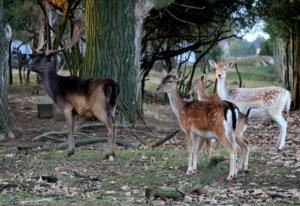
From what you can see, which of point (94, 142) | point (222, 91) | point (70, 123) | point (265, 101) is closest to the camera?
point (70, 123)

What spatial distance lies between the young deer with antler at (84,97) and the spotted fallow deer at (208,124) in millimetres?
1162

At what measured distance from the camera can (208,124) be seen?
9.12 m

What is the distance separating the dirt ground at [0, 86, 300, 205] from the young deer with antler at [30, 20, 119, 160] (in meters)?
0.51

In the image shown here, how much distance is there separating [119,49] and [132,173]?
5.01m

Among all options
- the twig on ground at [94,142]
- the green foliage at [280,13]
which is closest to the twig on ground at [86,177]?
the twig on ground at [94,142]

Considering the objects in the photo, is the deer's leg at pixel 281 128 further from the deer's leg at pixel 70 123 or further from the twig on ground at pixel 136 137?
the deer's leg at pixel 70 123

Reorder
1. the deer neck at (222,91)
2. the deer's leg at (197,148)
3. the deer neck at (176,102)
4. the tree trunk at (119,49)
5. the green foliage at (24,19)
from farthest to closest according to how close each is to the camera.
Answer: the green foliage at (24,19), the tree trunk at (119,49), the deer neck at (222,91), the deer neck at (176,102), the deer's leg at (197,148)

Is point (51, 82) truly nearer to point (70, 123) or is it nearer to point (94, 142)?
point (70, 123)

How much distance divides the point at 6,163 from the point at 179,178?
9.36ft

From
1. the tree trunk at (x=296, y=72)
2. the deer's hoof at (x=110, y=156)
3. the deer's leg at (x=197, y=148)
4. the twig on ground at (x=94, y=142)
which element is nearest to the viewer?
the deer's leg at (x=197, y=148)

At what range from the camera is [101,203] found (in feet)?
23.7

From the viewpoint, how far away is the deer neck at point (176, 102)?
32.2 ft

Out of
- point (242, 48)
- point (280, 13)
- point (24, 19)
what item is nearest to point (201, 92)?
point (280, 13)

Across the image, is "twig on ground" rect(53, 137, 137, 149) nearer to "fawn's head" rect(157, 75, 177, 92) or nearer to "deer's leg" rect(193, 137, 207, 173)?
"fawn's head" rect(157, 75, 177, 92)
